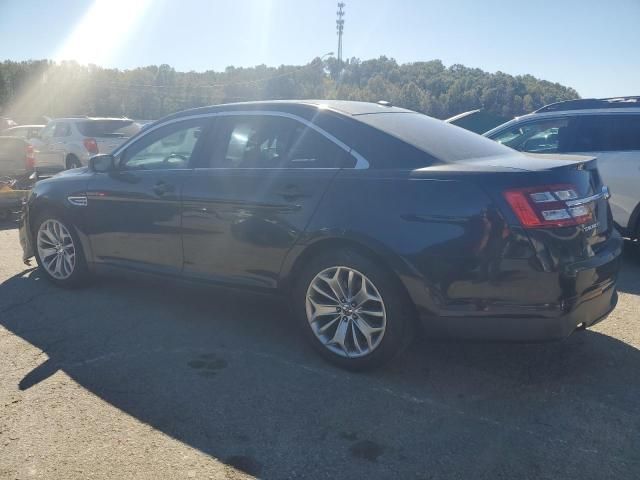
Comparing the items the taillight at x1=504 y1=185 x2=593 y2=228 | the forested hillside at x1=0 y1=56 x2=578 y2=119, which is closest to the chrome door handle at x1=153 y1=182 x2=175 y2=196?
the taillight at x1=504 y1=185 x2=593 y2=228

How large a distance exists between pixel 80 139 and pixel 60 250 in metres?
10.8

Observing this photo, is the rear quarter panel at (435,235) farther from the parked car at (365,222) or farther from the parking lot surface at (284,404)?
the parking lot surface at (284,404)

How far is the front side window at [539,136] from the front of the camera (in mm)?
→ 7059

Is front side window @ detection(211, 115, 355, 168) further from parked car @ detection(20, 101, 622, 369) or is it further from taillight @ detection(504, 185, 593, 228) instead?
taillight @ detection(504, 185, 593, 228)

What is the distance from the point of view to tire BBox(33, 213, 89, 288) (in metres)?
5.34

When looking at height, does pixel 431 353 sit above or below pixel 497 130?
below

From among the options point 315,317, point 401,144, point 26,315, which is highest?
point 401,144

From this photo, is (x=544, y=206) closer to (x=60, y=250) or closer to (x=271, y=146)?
(x=271, y=146)

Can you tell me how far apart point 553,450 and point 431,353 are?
4.12 ft

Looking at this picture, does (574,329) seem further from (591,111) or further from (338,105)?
(591,111)

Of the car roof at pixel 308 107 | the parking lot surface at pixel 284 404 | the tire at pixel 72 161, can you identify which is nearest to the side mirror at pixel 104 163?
the car roof at pixel 308 107

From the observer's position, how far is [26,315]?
4859mm

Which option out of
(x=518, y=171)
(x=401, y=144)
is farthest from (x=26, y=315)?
(x=518, y=171)

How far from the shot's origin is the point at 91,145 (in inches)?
590
